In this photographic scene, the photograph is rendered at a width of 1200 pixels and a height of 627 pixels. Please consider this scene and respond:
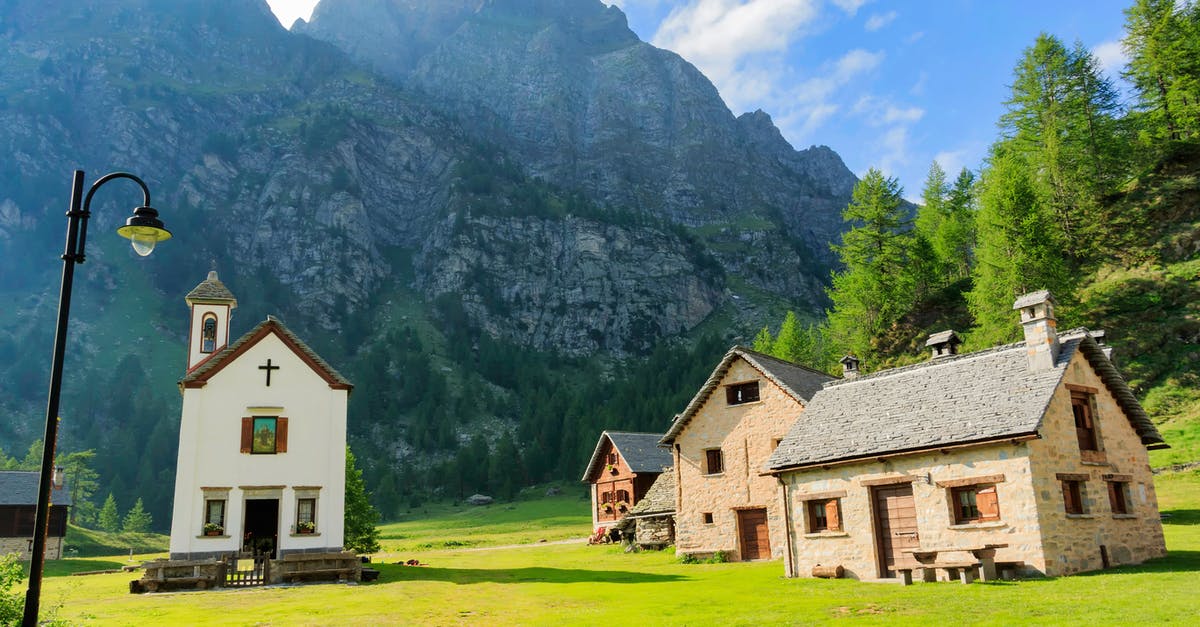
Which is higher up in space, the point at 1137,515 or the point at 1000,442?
the point at 1000,442

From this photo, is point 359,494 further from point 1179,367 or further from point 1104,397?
point 1179,367

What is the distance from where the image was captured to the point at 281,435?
3616 cm

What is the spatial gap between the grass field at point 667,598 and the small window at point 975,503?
273cm

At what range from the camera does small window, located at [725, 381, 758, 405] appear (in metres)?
41.3

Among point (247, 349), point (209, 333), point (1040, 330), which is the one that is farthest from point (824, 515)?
point (209, 333)

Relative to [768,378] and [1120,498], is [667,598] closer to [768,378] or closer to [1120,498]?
[1120,498]

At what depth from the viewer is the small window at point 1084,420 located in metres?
27.5

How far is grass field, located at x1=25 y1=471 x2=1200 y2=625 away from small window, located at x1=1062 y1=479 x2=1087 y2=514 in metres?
2.08

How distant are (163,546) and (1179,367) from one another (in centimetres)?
10396

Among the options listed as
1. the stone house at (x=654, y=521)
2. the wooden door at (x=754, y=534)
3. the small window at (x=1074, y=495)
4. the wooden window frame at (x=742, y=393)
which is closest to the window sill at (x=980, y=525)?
the small window at (x=1074, y=495)

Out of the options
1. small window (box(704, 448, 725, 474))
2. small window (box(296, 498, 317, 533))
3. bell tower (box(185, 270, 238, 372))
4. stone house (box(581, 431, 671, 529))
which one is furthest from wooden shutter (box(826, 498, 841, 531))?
stone house (box(581, 431, 671, 529))

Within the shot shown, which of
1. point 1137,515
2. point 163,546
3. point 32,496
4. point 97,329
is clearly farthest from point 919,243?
point 97,329

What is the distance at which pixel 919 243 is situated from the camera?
75.6 m

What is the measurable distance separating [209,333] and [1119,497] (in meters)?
42.3
